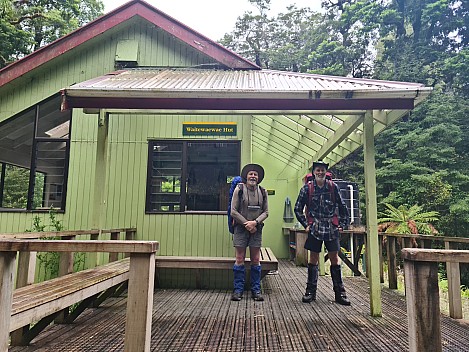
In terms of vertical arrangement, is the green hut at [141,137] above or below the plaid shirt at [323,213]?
above

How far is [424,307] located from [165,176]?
4.49m

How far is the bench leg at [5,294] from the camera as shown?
1698 millimetres

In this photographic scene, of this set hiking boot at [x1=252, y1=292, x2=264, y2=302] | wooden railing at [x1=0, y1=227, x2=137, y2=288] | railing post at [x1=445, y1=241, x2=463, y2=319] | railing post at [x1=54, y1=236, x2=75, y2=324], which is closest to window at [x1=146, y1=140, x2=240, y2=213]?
wooden railing at [x1=0, y1=227, x2=137, y2=288]

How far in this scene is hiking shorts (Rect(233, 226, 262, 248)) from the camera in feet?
13.3

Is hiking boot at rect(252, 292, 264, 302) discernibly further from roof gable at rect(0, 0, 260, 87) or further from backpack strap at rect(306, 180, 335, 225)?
roof gable at rect(0, 0, 260, 87)

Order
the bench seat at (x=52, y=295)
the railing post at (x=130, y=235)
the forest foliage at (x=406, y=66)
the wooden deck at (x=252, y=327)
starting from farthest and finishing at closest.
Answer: the forest foliage at (x=406, y=66)
the railing post at (x=130, y=235)
the wooden deck at (x=252, y=327)
the bench seat at (x=52, y=295)

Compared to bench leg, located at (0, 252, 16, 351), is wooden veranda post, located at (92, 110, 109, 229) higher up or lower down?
higher up

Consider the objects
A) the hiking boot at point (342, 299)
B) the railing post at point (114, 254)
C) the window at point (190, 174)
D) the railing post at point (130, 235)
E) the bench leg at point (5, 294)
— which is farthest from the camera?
the window at point (190, 174)

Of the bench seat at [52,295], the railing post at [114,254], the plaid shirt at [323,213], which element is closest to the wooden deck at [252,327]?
the bench seat at [52,295]

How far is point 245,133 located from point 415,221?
26.4 ft

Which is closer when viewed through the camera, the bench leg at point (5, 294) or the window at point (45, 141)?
the bench leg at point (5, 294)

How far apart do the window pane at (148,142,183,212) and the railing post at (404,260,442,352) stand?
4.22 meters

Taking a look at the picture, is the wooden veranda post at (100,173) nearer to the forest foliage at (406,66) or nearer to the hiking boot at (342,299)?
the hiking boot at (342,299)

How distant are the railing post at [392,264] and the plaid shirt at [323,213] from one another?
2033 millimetres
